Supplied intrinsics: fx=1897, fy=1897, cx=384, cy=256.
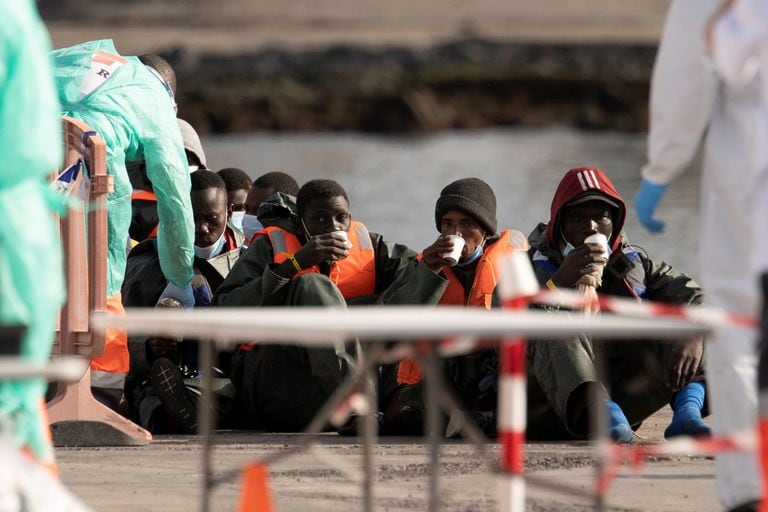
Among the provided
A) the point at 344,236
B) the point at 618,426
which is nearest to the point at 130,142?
the point at 344,236

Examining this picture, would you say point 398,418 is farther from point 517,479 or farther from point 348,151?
point 348,151

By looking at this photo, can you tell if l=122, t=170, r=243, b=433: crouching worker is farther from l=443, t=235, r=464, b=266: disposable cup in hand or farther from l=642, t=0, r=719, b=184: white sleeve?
l=642, t=0, r=719, b=184: white sleeve

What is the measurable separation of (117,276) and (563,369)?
197 centimetres

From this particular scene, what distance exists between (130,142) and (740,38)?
3.78 meters

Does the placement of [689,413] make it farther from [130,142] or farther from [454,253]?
[130,142]

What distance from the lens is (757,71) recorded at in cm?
559

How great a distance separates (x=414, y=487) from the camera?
6895 millimetres

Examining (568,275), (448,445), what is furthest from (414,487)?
(568,275)

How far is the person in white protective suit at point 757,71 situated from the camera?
16.4 feet

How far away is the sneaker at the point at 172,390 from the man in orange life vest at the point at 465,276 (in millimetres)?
898

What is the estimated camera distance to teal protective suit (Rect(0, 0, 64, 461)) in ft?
16.4

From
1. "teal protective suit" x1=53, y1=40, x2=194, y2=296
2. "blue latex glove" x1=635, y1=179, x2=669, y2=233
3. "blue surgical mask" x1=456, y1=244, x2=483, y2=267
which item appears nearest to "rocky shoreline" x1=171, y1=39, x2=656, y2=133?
"teal protective suit" x1=53, y1=40, x2=194, y2=296

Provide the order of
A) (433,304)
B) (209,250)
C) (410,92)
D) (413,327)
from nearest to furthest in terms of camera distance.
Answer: (413,327), (433,304), (209,250), (410,92)

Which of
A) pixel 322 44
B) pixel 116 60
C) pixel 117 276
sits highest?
pixel 322 44
